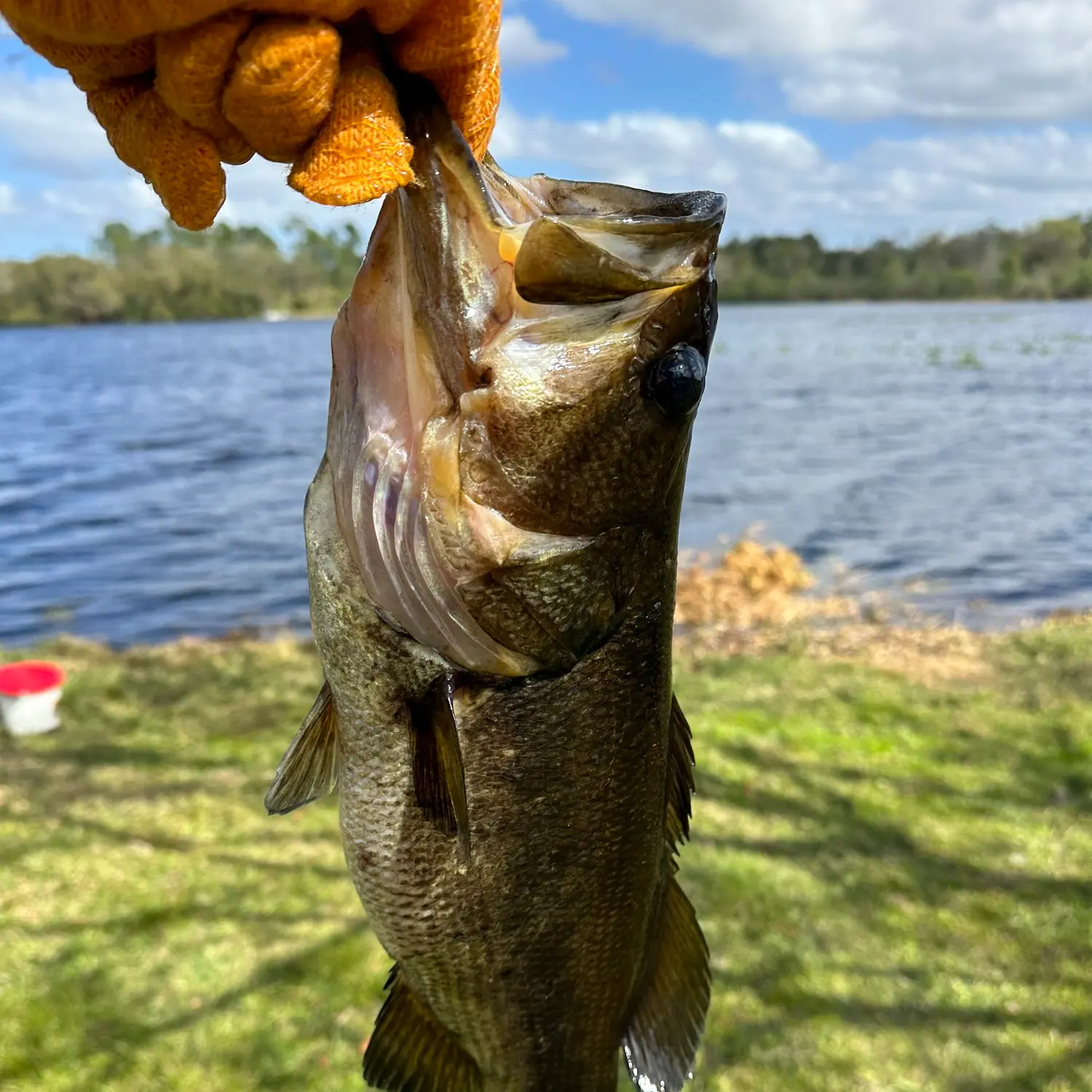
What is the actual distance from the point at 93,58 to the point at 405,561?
2.90ft

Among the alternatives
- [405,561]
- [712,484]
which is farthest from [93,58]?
[712,484]

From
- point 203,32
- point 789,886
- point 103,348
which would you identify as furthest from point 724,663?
point 103,348

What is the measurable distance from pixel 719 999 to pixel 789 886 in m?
1.00

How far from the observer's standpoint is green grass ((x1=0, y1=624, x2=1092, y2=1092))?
4098 mm

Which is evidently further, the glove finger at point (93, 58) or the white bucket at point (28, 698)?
the white bucket at point (28, 698)

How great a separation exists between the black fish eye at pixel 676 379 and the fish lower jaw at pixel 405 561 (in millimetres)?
451

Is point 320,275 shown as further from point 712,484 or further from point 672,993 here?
point 672,993

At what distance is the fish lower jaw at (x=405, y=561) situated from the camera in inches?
65.9

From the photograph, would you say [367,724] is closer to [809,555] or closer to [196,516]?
[809,555]

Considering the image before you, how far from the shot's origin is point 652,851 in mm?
2094

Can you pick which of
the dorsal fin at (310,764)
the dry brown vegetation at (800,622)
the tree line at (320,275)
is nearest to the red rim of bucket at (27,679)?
the dry brown vegetation at (800,622)

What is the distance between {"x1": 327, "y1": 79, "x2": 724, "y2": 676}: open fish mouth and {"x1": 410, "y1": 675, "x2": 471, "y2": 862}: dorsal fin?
0.28ft

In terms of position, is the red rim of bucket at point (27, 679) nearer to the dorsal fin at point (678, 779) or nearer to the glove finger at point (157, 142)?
the dorsal fin at point (678, 779)

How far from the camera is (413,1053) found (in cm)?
219
